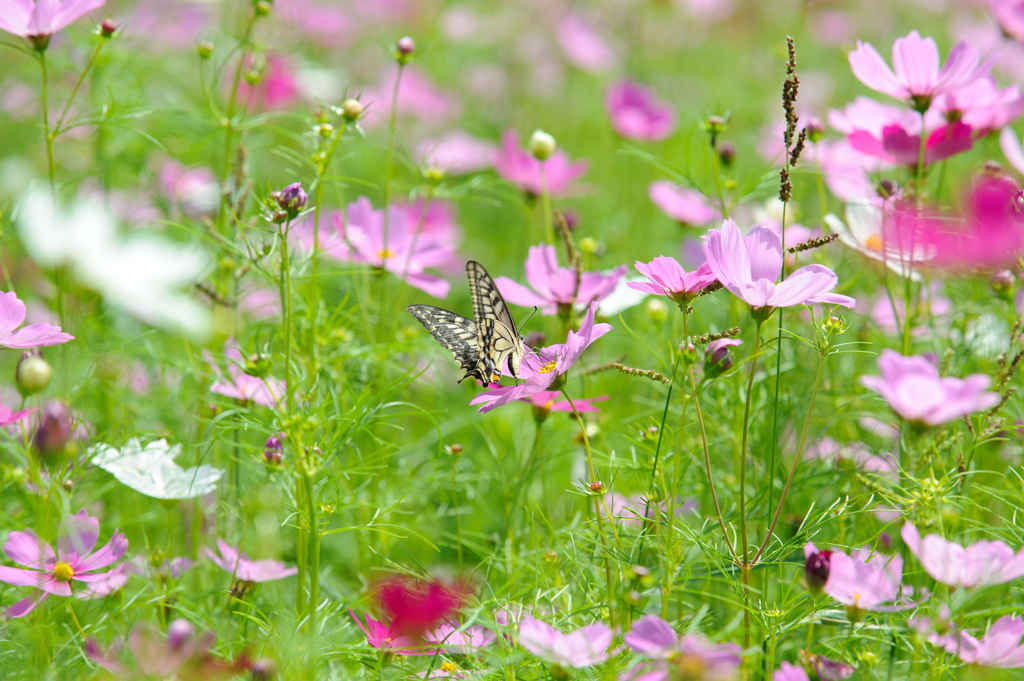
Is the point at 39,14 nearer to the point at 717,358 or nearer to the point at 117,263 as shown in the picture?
the point at 117,263

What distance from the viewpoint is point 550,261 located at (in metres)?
1.12

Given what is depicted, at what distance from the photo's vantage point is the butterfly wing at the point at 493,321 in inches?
40.3

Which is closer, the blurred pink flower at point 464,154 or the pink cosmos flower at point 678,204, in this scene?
the pink cosmos flower at point 678,204

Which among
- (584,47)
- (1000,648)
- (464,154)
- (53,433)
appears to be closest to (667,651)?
(1000,648)

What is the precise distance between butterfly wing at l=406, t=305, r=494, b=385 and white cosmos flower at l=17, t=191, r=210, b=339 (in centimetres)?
33

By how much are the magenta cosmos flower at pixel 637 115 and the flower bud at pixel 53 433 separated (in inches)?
57.2

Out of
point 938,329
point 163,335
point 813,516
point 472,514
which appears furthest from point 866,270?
point 163,335

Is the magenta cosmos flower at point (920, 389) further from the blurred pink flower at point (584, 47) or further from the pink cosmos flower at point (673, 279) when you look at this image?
the blurred pink flower at point (584, 47)

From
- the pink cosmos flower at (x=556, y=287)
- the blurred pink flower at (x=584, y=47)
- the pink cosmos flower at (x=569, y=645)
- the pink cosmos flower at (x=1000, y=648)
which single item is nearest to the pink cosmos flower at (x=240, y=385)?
the pink cosmos flower at (x=556, y=287)

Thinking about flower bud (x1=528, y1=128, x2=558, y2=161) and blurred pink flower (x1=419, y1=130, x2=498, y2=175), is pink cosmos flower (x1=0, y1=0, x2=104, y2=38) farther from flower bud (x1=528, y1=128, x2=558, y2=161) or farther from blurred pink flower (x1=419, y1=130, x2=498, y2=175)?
blurred pink flower (x1=419, y1=130, x2=498, y2=175)

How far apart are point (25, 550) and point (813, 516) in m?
0.89

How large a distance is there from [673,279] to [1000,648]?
0.45 metres

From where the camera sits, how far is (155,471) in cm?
106

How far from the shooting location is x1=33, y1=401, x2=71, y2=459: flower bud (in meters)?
0.76
